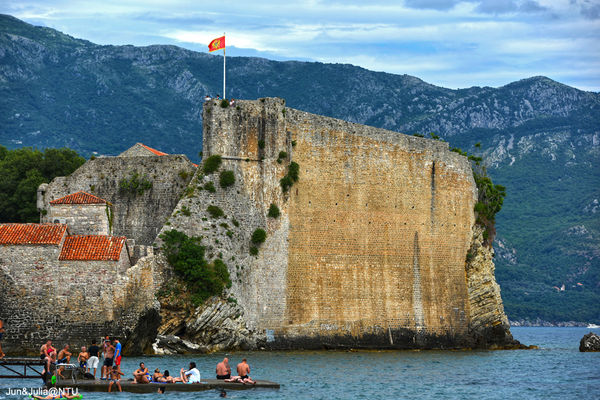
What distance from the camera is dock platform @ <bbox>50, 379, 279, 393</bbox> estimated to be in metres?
35.5

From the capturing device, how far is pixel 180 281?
49.8m

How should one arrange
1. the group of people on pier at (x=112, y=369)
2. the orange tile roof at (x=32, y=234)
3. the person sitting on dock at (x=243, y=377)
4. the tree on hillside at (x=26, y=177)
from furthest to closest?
the tree on hillside at (x=26, y=177), the orange tile roof at (x=32, y=234), the person sitting on dock at (x=243, y=377), the group of people on pier at (x=112, y=369)

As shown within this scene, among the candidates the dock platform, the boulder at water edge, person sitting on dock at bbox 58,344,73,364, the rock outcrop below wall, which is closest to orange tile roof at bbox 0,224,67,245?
the rock outcrop below wall

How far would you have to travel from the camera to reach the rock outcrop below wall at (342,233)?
175 ft

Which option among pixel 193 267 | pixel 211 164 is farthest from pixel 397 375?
pixel 211 164

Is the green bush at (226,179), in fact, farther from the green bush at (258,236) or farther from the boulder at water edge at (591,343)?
the boulder at water edge at (591,343)

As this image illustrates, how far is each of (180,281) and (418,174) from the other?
17203 mm

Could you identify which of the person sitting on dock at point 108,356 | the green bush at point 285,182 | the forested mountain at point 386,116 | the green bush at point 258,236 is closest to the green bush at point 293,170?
the green bush at point 285,182

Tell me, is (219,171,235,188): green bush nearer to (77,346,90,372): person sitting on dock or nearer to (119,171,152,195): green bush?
(119,171,152,195): green bush

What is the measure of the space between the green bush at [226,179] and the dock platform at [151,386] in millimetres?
16922

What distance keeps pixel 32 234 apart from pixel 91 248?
253 cm

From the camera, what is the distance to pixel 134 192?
2164 inches

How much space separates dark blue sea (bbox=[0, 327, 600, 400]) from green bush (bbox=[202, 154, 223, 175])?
362 inches

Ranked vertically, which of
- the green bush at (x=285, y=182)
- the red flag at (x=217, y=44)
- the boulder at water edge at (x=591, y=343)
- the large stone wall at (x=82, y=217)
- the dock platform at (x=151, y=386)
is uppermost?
the red flag at (x=217, y=44)
